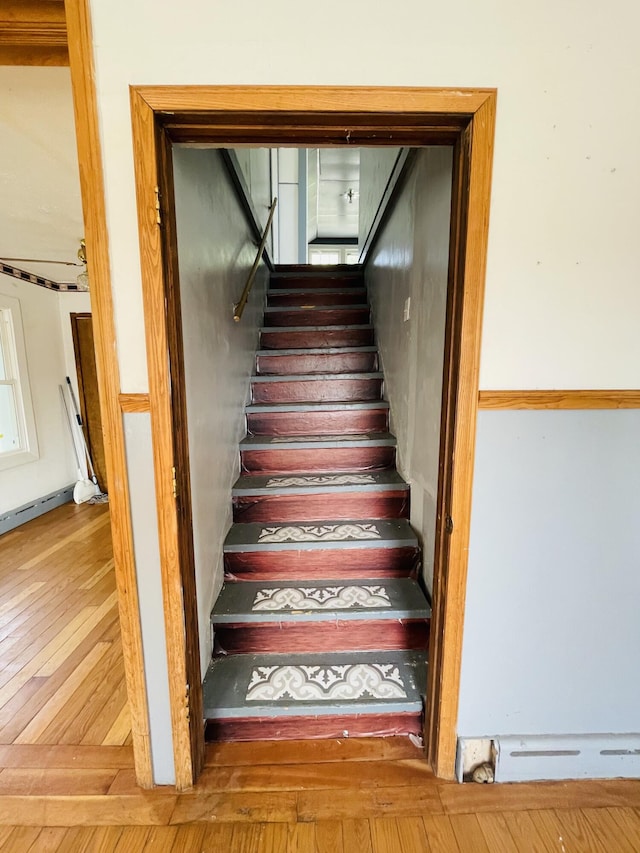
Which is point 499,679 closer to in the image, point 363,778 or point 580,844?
point 580,844

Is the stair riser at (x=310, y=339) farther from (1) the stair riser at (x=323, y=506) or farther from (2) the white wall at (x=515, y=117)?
(2) the white wall at (x=515, y=117)

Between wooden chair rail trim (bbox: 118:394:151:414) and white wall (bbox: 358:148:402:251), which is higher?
white wall (bbox: 358:148:402:251)

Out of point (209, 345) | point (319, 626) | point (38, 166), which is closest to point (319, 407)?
point (209, 345)

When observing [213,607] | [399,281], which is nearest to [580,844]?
[213,607]

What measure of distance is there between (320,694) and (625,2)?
222 cm

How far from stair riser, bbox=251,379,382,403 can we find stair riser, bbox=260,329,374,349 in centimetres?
47

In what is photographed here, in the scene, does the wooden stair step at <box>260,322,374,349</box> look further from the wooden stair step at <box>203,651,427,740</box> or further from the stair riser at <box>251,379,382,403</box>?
the wooden stair step at <box>203,651,427,740</box>

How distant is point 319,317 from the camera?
3.16 m

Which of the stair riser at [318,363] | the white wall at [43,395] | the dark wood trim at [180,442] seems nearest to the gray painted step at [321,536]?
the dark wood trim at [180,442]

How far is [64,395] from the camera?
13.3ft

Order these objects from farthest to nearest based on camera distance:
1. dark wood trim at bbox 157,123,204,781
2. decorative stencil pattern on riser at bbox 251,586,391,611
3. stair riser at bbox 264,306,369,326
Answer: stair riser at bbox 264,306,369,326 < decorative stencil pattern on riser at bbox 251,586,391,611 < dark wood trim at bbox 157,123,204,781

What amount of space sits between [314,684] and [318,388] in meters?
1.73

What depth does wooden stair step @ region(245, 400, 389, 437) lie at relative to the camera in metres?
2.47

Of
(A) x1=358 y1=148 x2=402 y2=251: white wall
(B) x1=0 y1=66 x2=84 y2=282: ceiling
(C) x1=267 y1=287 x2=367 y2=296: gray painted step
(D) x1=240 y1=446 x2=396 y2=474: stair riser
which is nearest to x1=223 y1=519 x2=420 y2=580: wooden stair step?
(D) x1=240 y1=446 x2=396 y2=474: stair riser
